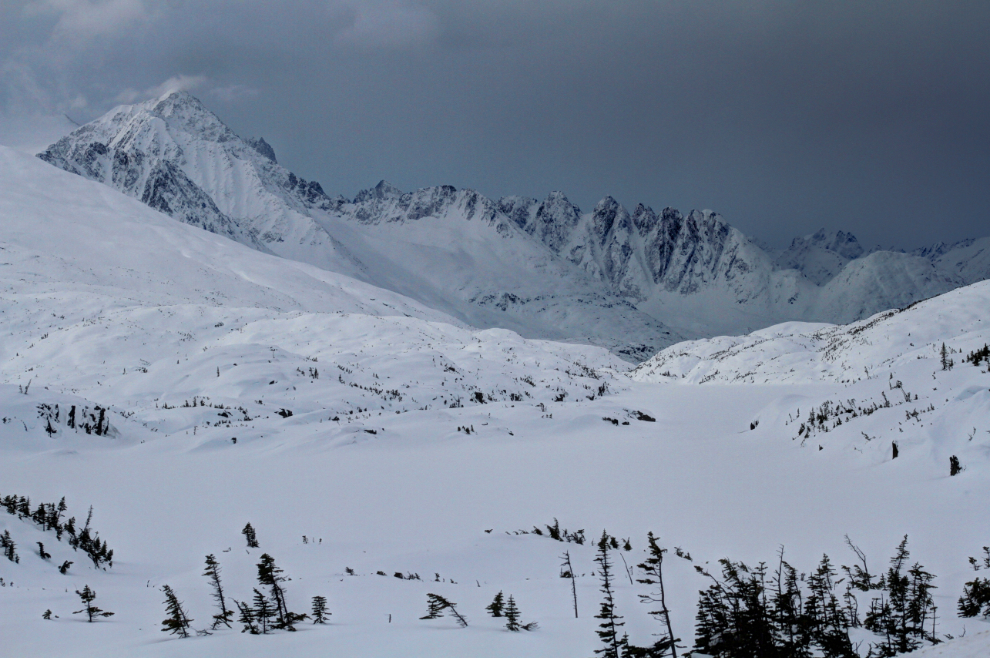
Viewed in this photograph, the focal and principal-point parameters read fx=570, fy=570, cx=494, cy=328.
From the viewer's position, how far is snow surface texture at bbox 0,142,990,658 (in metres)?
4.85

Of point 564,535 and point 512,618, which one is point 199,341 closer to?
point 564,535

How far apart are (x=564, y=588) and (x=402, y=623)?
189cm

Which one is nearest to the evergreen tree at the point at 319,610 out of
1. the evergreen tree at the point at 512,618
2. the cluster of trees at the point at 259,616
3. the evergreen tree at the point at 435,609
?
the cluster of trees at the point at 259,616

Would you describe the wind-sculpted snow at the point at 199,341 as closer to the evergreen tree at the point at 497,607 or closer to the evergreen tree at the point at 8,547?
the evergreen tree at the point at 8,547

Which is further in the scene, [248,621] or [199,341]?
[199,341]

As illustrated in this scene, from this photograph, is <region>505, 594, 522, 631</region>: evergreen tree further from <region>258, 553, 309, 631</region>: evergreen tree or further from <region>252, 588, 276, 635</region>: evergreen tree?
<region>252, 588, 276, 635</region>: evergreen tree

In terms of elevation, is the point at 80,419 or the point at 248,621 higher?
the point at 80,419

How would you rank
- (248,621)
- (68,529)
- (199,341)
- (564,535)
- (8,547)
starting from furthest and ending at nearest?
1. (199,341)
2. (564,535)
3. (68,529)
4. (8,547)
5. (248,621)

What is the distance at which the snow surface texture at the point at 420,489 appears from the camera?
4.85m

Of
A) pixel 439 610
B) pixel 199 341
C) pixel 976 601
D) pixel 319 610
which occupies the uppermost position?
pixel 199 341

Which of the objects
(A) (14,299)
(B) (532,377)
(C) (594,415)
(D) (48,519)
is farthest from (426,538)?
(A) (14,299)

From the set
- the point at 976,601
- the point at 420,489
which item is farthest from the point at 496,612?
the point at 420,489

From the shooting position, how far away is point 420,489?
460 inches

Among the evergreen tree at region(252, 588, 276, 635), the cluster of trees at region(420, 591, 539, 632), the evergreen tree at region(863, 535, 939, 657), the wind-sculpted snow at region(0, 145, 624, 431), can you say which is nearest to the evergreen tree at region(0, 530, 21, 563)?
the evergreen tree at region(252, 588, 276, 635)
